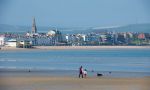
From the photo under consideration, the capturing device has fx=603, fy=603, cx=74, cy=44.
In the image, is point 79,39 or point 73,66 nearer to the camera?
point 73,66

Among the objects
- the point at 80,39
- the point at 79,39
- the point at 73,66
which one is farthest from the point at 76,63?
the point at 79,39

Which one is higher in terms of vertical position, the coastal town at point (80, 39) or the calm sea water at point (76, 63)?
the coastal town at point (80, 39)

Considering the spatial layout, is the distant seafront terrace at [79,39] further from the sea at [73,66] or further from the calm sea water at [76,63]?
the sea at [73,66]

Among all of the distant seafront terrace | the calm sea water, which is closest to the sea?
the calm sea water

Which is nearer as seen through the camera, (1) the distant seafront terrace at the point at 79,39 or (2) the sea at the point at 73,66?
(2) the sea at the point at 73,66

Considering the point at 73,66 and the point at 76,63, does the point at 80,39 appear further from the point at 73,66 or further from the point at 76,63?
the point at 73,66

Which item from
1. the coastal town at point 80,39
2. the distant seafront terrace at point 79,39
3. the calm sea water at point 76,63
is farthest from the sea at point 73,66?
the distant seafront terrace at point 79,39

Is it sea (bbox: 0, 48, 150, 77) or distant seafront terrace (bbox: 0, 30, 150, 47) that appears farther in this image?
distant seafront terrace (bbox: 0, 30, 150, 47)

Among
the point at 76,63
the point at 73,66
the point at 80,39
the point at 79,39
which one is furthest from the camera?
the point at 79,39

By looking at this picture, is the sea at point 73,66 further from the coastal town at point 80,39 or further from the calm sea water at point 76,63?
the coastal town at point 80,39

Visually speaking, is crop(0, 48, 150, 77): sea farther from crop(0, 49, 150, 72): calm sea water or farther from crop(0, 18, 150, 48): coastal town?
crop(0, 18, 150, 48): coastal town

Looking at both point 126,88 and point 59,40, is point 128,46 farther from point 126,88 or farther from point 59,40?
point 126,88

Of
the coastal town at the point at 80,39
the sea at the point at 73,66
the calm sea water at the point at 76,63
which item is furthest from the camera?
the coastal town at the point at 80,39

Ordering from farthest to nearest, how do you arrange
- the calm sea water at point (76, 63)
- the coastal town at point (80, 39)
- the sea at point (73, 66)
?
the coastal town at point (80, 39) < the calm sea water at point (76, 63) < the sea at point (73, 66)
